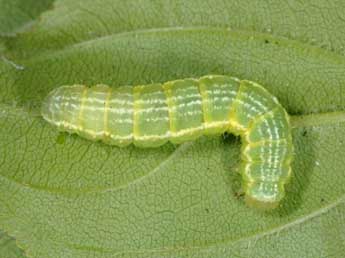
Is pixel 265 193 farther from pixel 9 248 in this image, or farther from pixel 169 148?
pixel 9 248

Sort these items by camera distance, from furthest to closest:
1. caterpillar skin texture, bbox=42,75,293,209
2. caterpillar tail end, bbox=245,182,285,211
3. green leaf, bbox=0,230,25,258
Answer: green leaf, bbox=0,230,25,258 < caterpillar tail end, bbox=245,182,285,211 < caterpillar skin texture, bbox=42,75,293,209

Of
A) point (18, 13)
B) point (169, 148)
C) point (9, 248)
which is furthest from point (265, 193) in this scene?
point (18, 13)

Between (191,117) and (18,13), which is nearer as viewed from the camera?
(191,117)

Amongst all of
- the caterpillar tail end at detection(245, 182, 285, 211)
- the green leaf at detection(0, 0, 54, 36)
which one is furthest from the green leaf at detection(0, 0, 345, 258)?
the green leaf at detection(0, 0, 54, 36)

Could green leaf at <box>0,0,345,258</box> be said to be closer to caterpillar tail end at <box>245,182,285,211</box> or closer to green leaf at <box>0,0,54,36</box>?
caterpillar tail end at <box>245,182,285,211</box>

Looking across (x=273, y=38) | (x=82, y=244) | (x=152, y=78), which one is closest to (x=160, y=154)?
(x=152, y=78)
